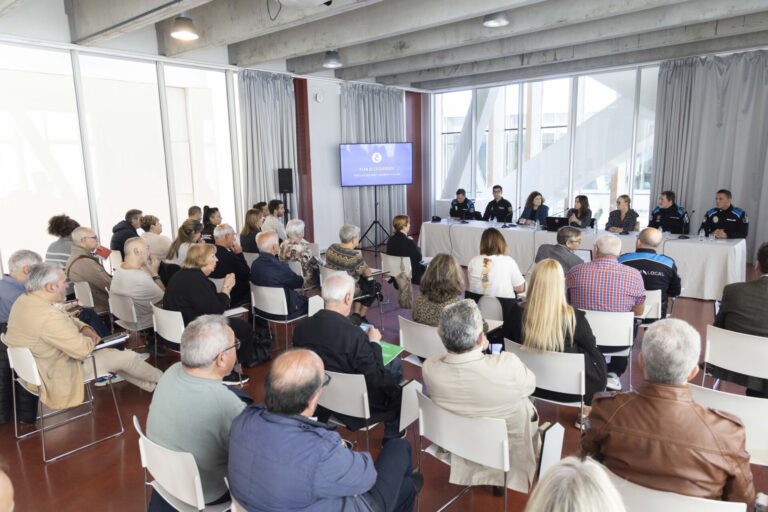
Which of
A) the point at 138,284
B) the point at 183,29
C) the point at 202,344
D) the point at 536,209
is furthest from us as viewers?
the point at 536,209

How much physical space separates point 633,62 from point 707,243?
395cm

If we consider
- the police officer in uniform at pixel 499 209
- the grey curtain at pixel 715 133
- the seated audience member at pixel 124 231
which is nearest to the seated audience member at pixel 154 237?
the seated audience member at pixel 124 231

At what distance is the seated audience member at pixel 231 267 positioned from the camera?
5.17 meters

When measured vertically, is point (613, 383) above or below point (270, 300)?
below

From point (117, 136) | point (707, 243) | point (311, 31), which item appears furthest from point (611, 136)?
point (117, 136)

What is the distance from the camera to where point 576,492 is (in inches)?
37.9

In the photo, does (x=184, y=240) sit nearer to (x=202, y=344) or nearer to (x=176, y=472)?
(x=202, y=344)

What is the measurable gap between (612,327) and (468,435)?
5.65ft

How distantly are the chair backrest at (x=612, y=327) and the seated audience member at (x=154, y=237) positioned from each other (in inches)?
184

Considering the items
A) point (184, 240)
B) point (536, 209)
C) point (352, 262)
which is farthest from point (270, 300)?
point (536, 209)

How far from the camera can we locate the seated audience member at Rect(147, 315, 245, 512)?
2.05 metres

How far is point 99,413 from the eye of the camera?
154 inches

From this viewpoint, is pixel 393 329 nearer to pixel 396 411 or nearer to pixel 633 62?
pixel 396 411

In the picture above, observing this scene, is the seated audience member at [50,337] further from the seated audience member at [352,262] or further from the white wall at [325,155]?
the white wall at [325,155]
